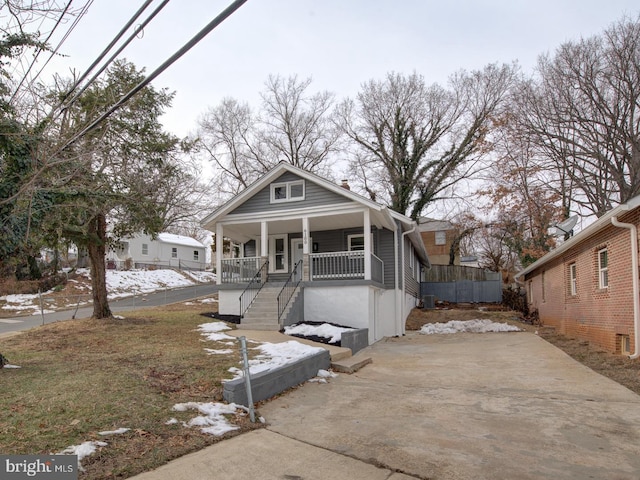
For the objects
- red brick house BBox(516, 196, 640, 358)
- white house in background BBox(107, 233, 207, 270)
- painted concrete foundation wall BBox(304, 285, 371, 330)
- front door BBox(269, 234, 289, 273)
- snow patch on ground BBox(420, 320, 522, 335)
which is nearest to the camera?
red brick house BBox(516, 196, 640, 358)

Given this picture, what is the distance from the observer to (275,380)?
22.0ft

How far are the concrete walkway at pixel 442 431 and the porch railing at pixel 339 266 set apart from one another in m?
5.95

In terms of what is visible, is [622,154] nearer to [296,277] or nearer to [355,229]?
[355,229]

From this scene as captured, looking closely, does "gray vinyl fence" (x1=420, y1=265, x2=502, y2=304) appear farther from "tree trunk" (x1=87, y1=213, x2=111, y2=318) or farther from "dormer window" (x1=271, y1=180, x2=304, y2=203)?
"tree trunk" (x1=87, y1=213, x2=111, y2=318)

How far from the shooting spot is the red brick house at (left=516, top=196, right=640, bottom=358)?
29.0 ft

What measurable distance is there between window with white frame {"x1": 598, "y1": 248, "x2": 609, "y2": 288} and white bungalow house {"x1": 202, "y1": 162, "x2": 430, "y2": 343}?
591 cm

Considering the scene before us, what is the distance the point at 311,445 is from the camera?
15.3ft

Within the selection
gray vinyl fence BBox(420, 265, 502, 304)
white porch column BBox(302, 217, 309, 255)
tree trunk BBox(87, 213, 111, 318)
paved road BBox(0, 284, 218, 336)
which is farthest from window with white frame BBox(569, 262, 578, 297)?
paved road BBox(0, 284, 218, 336)

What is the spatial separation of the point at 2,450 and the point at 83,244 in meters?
11.0

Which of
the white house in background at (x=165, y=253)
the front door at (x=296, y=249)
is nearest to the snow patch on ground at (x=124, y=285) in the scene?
the white house in background at (x=165, y=253)

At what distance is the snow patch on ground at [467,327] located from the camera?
1728 cm

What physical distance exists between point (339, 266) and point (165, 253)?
3570 cm

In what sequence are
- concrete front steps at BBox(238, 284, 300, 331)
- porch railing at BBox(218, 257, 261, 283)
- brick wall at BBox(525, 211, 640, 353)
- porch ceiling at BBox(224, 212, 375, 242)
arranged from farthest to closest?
1. porch railing at BBox(218, 257, 261, 283)
2. porch ceiling at BBox(224, 212, 375, 242)
3. concrete front steps at BBox(238, 284, 300, 331)
4. brick wall at BBox(525, 211, 640, 353)

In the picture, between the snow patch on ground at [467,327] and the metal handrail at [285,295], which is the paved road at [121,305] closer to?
the metal handrail at [285,295]
